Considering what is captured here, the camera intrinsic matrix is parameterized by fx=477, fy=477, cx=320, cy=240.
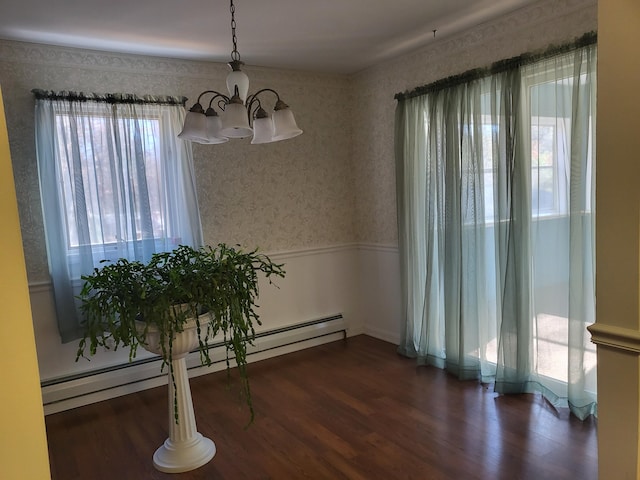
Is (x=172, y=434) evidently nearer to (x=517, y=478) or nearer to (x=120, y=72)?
(x=517, y=478)

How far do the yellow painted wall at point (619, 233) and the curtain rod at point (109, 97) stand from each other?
2938mm

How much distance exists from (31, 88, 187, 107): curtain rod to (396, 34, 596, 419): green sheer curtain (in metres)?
1.81

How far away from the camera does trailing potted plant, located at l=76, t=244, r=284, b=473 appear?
89.5 inches

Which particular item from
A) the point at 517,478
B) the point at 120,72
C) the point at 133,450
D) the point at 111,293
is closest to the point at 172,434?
the point at 133,450

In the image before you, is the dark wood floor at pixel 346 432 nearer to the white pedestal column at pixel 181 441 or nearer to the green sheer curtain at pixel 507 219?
the white pedestal column at pixel 181 441

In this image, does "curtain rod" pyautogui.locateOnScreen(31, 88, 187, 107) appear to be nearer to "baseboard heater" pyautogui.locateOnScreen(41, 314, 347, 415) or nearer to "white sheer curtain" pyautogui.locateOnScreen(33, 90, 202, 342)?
"white sheer curtain" pyautogui.locateOnScreen(33, 90, 202, 342)

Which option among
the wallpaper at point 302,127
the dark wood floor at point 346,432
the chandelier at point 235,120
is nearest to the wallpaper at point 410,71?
the wallpaper at point 302,127

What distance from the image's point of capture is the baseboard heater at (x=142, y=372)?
333 cm

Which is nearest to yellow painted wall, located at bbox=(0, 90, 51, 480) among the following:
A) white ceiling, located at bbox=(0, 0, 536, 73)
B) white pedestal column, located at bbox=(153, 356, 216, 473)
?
white pedestal column, located at bbox=(153, 356, 216, 473)

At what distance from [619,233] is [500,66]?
1.98m

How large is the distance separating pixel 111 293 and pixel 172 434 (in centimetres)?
89

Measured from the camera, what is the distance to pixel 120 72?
347 cm

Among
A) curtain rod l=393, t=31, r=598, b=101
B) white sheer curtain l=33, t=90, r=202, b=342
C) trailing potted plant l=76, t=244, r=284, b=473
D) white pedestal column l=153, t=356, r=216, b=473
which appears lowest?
white pedestal column l=153, t=356, r=216, b=473

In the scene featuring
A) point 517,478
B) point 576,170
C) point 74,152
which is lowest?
point 517,478
